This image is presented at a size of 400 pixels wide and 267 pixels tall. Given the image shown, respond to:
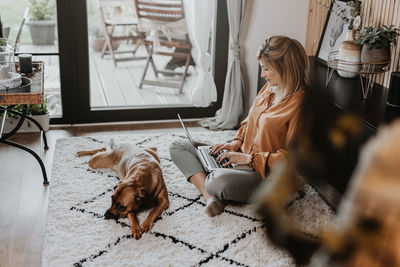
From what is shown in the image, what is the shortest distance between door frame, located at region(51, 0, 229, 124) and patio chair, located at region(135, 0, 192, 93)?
0.26 metres

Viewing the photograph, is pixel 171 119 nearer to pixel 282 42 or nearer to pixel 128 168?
pixel 128 168

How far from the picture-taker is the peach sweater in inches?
97.2

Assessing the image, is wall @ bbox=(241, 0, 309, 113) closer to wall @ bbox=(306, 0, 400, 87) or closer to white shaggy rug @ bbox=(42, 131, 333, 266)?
wall @ bbox=(306, 0, 400, 87)

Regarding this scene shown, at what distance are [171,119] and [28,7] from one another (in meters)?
1.36

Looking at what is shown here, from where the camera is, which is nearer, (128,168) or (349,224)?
(349,224)

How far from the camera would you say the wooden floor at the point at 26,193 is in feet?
7.65

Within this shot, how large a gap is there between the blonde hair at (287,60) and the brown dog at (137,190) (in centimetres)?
78

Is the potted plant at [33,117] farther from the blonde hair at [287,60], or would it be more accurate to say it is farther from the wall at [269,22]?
the blonde hair at [287,60]

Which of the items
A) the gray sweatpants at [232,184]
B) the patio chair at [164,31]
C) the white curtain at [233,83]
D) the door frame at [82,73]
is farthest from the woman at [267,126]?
the patio chair at [164,31]

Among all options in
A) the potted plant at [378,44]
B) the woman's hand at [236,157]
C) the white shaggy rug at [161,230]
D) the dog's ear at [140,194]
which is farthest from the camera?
the potted plant at [378,44]

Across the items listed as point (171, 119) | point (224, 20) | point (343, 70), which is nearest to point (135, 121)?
point (171, 119)

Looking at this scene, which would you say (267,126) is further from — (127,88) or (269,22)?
(127,88)

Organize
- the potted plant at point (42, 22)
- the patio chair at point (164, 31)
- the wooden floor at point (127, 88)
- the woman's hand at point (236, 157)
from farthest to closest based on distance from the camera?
1. the wooden floor at point (127, 88)
2. the patio chair at point (164, 31)
3. the potted plant at point (42, 22)
4. the woman's hand at point (236, 157)

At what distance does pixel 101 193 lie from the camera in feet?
9.19
